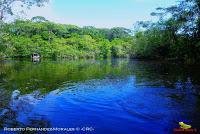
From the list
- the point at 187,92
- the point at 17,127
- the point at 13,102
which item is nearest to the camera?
the point at 17,127

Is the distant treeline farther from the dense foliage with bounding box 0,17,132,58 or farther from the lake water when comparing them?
the lake water

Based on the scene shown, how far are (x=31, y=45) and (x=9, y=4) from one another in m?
63.2

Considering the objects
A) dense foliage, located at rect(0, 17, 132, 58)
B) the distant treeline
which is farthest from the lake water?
dense foliage, located at rect(0, 17, 132, 58)

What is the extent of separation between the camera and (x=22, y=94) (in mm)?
18734

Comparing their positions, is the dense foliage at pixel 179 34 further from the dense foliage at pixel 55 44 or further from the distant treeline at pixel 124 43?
the dense foliage at pixel 55 44

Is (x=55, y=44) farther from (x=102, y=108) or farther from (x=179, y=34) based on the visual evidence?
(x=102, y=108)

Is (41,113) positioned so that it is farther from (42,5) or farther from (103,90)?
(42,5)

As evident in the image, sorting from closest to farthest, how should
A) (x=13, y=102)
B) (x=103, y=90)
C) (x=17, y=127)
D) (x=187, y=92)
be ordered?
(x=17, y=127), (x=13, y=102), (x=187, y=92), (x=103, y=90)

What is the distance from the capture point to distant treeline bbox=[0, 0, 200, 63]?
47156 mm

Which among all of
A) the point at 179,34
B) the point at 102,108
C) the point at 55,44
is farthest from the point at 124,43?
the point at 102,108

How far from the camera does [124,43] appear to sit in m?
117

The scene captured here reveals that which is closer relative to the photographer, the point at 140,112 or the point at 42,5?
the point at 140,112

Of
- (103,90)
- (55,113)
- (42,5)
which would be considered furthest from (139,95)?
(42,5)

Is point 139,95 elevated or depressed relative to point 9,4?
depressed
